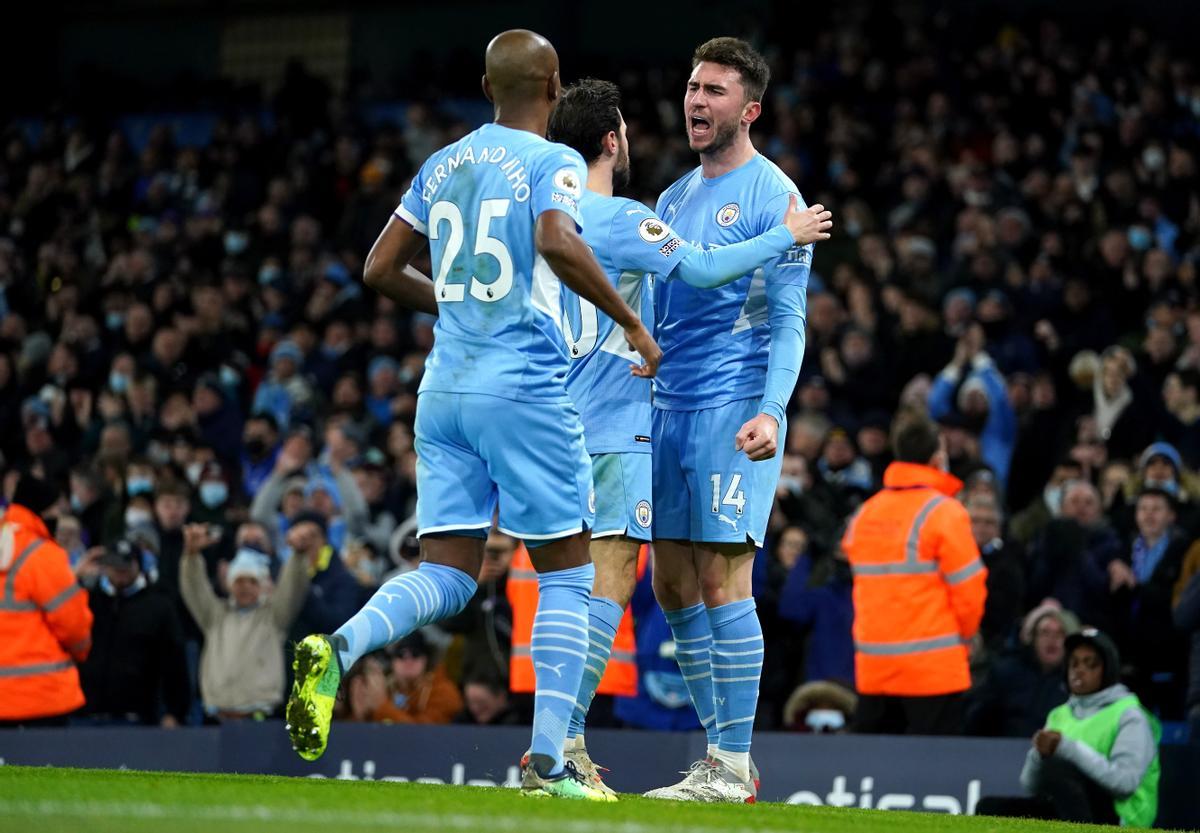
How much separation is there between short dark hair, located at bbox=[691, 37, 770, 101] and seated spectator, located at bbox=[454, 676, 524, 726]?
535cm

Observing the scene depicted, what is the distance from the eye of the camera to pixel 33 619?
10.7 meters

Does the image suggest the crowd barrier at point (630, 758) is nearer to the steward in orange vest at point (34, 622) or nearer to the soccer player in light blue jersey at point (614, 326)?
the steward in orange vest at point (34, 622)

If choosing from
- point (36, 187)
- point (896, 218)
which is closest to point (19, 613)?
point (896, 218)

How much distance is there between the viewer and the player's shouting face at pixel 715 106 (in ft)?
24.6

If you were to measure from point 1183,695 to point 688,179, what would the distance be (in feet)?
16.9

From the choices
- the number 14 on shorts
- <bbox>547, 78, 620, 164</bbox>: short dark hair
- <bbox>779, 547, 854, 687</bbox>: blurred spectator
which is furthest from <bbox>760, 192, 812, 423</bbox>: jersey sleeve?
<bbox>779, 547, 854, 687</bbox>: blurred spectator

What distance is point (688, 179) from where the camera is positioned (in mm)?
7867

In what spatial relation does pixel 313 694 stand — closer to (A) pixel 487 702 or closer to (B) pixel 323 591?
(A) pixel 487 702

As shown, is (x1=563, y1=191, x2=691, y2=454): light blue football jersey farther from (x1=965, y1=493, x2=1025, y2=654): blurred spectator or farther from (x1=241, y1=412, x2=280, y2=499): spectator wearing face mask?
(x1=241, y1=412, x2=280, y2=499): spectator wearing face mask

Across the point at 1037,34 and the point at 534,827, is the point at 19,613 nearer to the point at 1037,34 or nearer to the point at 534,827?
the point at 534,827

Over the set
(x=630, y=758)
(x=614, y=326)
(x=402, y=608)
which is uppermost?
(x=614, y=326)

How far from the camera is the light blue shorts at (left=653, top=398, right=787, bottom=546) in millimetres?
7246

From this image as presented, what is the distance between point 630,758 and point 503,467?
4.53 m

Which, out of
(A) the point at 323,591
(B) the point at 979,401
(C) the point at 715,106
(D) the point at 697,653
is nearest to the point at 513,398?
(D) the point at 697,653
